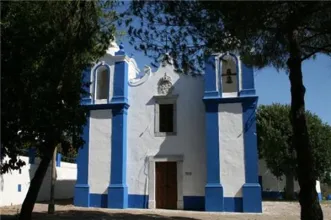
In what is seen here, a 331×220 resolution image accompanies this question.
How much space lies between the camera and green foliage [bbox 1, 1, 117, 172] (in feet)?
32.9

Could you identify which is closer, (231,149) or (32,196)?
(32,196)

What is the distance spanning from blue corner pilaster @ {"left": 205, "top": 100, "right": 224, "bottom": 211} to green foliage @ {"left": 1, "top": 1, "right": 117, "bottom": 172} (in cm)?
725

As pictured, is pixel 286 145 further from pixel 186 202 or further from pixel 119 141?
pixel 119 141

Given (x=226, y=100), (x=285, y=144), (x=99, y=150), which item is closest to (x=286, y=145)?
(x=285, y=144)

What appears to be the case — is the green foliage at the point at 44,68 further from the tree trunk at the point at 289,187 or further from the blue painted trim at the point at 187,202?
the tree trunk at the point at 289,187

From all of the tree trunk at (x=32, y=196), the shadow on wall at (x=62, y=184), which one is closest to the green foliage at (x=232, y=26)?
the tree trunk at (x=32, y=196)

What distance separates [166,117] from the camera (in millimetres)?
18531

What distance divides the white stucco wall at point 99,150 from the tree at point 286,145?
468 inches

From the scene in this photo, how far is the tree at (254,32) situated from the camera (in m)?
9.56

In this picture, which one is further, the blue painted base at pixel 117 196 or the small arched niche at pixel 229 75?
the small arched niche at pixel 229 75

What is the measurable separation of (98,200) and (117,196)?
0.99 m

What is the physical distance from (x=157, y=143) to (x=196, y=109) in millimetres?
2268

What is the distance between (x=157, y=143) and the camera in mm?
18219

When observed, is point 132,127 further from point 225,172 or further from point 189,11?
point 189,11
